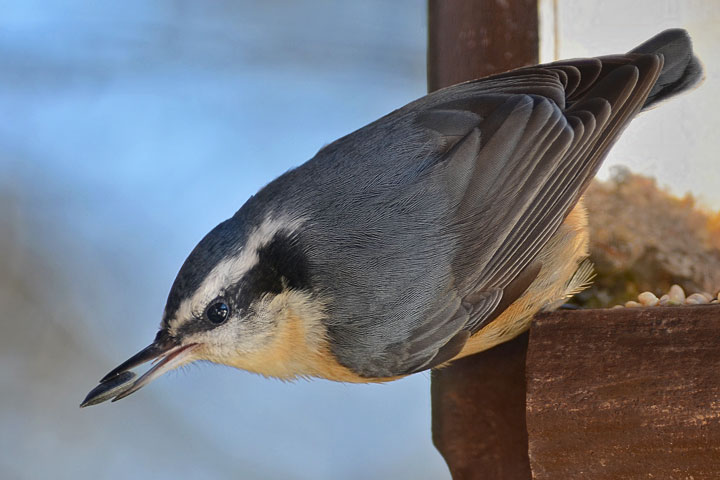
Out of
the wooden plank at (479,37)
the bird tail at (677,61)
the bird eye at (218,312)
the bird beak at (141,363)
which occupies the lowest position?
the bird beak at (141,363)

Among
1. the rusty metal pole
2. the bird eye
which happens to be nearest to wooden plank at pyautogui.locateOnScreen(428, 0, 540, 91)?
the rusty metal pole

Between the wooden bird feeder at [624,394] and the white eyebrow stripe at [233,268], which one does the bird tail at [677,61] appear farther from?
the white eyebrow stripe at [233,268]

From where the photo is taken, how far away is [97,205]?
9.58ft

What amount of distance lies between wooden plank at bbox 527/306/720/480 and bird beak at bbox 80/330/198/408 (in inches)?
24.2

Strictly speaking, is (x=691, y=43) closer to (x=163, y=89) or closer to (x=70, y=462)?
(x=163, y=89)

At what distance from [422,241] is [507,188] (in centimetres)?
17

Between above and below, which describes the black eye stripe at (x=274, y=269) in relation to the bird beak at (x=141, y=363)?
above

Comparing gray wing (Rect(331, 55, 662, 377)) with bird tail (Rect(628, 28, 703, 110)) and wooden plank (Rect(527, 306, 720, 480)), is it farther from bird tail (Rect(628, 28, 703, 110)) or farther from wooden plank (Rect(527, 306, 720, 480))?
wooden plank (Rect(527, 306, 720, 480))

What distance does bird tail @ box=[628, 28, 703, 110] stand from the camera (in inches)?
58.8

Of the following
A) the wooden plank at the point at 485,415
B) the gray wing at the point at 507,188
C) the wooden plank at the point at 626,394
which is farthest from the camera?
the wooden plank at the point at 485,415

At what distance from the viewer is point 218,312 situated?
1.51 metres

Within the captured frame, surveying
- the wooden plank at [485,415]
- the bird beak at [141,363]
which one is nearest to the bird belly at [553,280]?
the wooden plank at [485,415]

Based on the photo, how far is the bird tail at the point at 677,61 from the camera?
4.90 ft

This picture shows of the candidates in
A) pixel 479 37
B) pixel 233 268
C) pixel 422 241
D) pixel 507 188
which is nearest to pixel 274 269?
pixel 233 268
